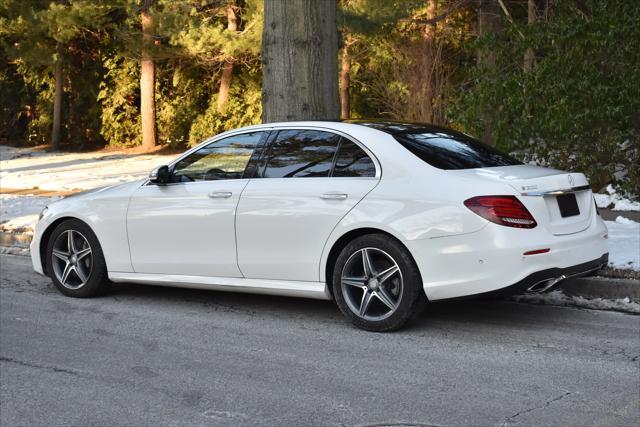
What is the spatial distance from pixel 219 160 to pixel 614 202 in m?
5.93

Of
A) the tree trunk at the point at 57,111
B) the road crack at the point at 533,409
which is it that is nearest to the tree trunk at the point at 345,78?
the tree trunk at the point at 57,111

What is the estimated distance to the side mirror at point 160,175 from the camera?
7.39m

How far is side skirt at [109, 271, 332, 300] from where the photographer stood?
6.62 meters

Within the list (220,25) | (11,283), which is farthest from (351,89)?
(11,283)

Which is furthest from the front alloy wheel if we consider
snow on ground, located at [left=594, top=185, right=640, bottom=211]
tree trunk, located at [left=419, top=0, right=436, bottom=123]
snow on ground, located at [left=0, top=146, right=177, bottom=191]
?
tree trunk, located at [left=419, top=0, right=436, bottom=123]

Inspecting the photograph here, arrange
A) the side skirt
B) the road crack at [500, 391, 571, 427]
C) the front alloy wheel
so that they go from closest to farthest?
1. the road crack at [500, 391, 571, 427]
2. the side skirt
3. the front alloy wheel

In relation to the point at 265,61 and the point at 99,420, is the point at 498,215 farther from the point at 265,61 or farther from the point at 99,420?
the point at 265,61

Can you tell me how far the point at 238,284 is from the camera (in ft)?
23.0

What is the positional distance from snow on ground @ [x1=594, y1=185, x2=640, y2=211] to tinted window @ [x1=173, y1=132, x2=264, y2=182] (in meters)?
5.65

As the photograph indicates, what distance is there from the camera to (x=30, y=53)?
29.4 metres

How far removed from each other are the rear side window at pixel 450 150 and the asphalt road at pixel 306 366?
1.17 m

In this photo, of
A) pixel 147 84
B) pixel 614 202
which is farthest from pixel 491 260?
pixel 147 84

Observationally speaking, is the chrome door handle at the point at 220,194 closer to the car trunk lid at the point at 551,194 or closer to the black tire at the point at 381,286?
the black tire at the point at 381,286

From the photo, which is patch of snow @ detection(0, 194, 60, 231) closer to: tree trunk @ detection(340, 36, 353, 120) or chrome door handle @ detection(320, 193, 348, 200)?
chrome door handle @ detection(320, 193, 348, 200)
